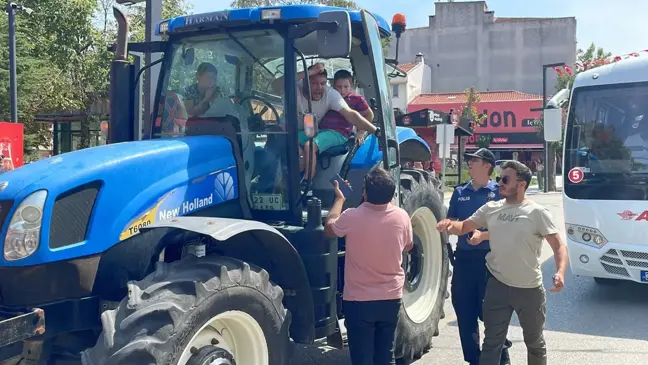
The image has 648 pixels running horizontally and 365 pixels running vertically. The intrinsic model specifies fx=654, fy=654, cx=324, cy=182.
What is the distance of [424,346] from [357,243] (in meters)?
1.80

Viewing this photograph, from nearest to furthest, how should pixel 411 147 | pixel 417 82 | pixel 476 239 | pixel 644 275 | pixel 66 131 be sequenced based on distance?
pixel 476 239, pixel 411 147, pixel 644 275, pixel 66 131, pixel 417 82

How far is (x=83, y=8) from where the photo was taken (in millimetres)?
21234

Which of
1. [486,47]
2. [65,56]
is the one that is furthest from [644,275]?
[486,47]

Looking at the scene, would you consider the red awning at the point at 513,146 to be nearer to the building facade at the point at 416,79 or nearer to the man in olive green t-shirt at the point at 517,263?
the building facade at the point at 416,79

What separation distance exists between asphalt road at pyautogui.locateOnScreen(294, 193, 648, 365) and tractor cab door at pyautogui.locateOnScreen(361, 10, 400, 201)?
167 cm

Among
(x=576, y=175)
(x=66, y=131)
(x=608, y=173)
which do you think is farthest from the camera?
(x=66, y=131)

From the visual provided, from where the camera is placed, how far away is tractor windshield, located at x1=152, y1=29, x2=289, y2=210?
4.42 meters

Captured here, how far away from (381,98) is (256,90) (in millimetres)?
976

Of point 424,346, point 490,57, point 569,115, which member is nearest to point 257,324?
point 424,346

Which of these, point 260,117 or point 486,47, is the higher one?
point 486,47

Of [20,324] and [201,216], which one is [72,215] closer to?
[20,324]

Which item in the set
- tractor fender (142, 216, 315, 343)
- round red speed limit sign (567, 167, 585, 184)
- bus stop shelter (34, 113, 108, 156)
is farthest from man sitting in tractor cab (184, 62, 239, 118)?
bus stop shelter (34, 113, 108, 156)

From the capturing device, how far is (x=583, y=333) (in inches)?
→ 248

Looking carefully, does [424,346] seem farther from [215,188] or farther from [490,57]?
[490,57]
